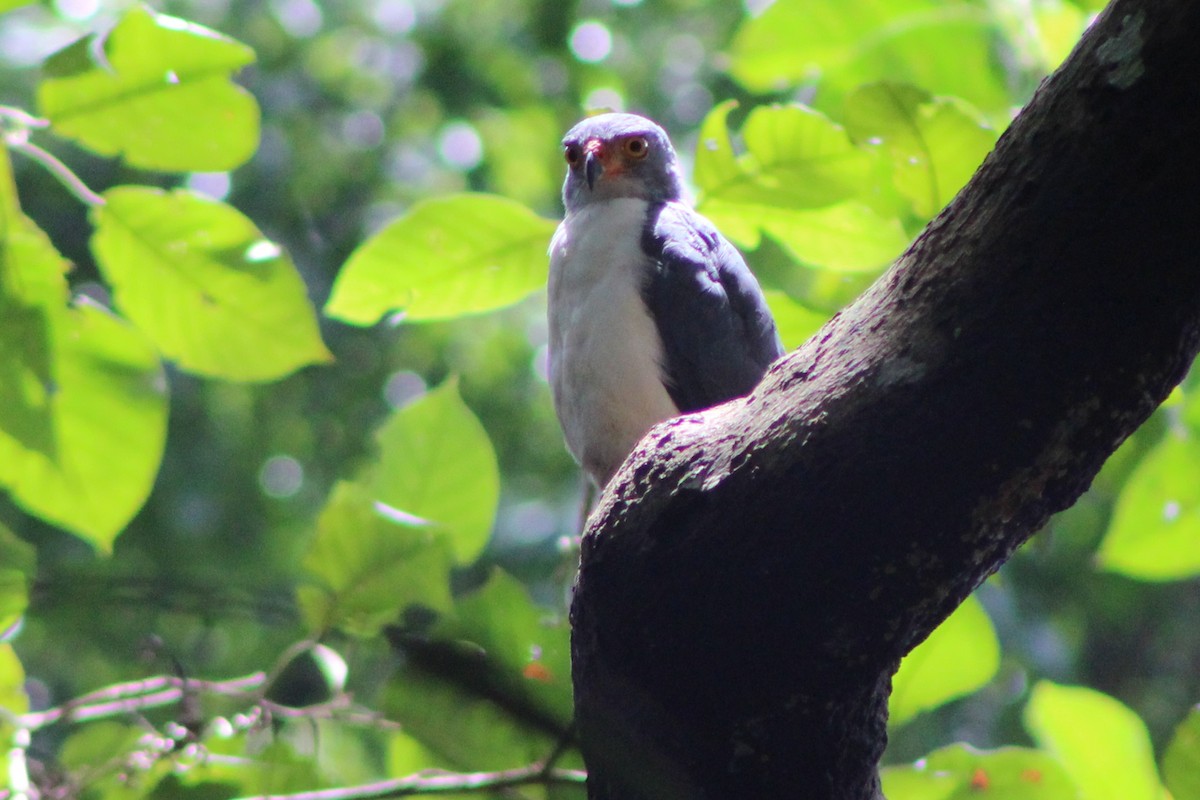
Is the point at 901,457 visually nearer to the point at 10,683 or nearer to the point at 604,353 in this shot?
the point at 604,353

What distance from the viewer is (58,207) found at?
8.21 m

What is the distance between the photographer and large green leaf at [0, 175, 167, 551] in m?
2.69

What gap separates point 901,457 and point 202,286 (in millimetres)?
1832

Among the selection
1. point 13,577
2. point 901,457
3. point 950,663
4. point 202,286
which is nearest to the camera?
point 901,457

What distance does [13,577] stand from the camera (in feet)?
8.59

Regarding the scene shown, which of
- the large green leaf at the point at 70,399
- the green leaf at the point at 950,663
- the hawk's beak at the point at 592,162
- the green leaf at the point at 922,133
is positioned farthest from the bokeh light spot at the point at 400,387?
the green leaf at the point at 950,663

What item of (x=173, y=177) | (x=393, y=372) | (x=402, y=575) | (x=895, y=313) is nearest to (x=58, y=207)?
(x=173, y=177)

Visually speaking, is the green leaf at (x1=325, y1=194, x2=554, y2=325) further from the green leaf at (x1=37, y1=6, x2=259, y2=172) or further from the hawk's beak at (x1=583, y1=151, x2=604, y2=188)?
the hawk's beak at (x1=583, y1=151, x2=604, y2=188)

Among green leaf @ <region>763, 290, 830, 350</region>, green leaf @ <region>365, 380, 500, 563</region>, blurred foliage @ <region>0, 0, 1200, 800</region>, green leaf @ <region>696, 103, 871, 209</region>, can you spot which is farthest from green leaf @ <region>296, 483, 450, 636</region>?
green leaf @ <region>696, 103, 871, 209</region>

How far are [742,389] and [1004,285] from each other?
178 centimetres

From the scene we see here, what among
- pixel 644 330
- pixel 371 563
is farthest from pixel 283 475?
pixel 371 563

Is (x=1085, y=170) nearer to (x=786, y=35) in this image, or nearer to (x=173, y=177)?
(x=786, y=35)

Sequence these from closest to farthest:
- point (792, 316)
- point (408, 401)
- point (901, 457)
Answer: point (901, 457), point (792, 316), point (408, 401)

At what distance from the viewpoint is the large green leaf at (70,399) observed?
2.69 meters
